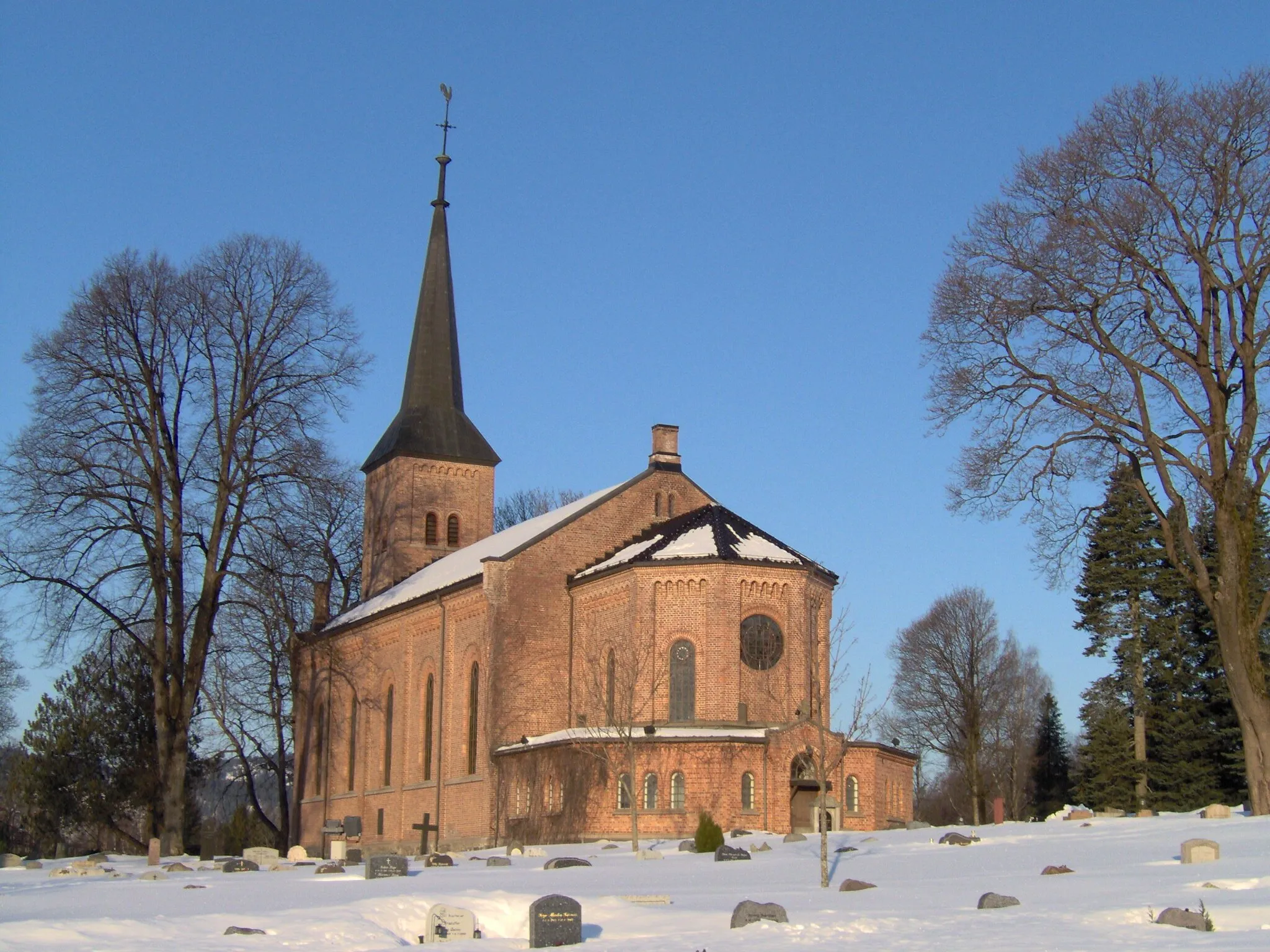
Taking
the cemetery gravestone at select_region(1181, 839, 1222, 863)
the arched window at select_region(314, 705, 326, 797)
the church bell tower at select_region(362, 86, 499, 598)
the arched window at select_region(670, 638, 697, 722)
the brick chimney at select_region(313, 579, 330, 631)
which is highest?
the church bell tower at select_region(362, 86, 499, 598)

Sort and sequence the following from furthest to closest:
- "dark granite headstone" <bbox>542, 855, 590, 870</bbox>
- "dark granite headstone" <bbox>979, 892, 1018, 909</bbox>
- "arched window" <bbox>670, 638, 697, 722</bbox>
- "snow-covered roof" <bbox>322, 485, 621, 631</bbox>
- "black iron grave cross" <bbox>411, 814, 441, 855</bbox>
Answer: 1. "snow-covered roof" <bbox>322, 485, 621, 631</bbox>
2. "black iron grave cross" <bbox>411, 814, 441, 855</bbox>
3. "arched window" <bbox>670, 638, 697, 722</bbox>
4. "dark granite headstone" <bbox>542, 855, 590, 870</bbox>
5. "dark granite headstone" <bbox>979, 892, 1018, 909</bbox>

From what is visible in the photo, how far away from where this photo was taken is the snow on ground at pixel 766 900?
50.5 ft

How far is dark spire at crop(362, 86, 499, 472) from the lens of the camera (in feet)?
193

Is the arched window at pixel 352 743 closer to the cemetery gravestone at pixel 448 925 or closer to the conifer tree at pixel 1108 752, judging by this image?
the conifer tree at pixel 1108 752

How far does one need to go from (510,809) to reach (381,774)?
37.4 feet

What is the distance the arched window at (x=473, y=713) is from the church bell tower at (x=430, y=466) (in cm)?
1349

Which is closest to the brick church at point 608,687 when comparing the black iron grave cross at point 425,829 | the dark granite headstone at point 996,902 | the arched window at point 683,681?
the arched window at point 683,681

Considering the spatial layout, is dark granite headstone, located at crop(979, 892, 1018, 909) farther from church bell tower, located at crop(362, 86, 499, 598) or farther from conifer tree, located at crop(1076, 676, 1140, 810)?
church bell tower, located at crop(362, 86, 499, 598)

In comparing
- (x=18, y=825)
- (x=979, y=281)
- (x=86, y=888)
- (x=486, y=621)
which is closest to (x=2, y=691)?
(x=18, y=825)

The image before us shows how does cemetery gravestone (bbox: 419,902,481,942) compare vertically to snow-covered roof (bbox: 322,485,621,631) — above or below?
below

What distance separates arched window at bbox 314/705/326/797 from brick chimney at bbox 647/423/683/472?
1930 cm

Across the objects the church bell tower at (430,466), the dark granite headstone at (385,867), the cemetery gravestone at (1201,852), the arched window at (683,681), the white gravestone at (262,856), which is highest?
the church bell tower at (430,466)

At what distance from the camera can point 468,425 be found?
59.9 metres

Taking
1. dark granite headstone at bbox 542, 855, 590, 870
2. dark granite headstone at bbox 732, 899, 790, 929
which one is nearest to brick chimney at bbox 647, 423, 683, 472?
dark granite headstone at bbox 542, 855, 590, 870
